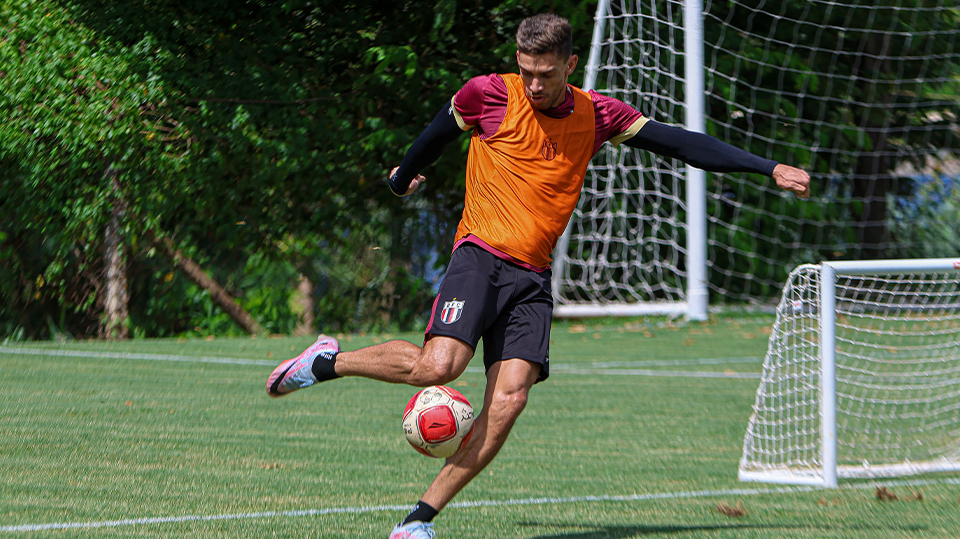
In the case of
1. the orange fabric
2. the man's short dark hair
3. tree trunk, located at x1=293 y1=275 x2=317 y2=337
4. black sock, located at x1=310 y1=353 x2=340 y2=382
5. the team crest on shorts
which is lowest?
tree trunk, located at x1=293 y1=275 x2=317 y2=337

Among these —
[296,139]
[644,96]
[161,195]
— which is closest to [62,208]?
[161,195]

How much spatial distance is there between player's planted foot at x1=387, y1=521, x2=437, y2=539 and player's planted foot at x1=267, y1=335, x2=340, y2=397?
2.66ft

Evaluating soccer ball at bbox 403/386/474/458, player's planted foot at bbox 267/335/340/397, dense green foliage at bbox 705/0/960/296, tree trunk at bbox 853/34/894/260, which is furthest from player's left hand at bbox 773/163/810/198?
tree trunk at bbox 853/34/894/260

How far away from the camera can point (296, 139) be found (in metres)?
14.9

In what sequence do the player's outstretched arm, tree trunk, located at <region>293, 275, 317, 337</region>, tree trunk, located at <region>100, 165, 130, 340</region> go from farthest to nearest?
1. tree trunk, located at <region>293, 275, 317, 337</region>
2. tree trunk, located at <region>100, 165, 130, 340</region>
3. the player's outstretched arm

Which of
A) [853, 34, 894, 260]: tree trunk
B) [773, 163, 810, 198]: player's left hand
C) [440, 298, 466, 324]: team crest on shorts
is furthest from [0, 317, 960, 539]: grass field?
[853, 34, 894, 260]: tree trunk

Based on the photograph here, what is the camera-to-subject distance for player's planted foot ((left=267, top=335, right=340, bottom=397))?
456 centimetres

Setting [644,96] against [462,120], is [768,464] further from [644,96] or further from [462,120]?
[644,96]

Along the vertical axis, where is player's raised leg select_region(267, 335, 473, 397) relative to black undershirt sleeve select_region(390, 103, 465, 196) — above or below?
below

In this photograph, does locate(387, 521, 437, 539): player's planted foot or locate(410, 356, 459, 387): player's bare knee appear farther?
locate(410, 356, 459, 387): player's bare knee

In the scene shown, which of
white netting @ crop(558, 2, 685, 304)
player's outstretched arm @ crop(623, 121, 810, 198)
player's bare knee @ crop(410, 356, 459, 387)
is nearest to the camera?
player's bare knee @ crop(410, 356, 459, 387)

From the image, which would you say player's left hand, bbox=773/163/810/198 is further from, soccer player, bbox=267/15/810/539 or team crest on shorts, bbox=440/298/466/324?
team crest on shorts, bbox=440/298/466/324

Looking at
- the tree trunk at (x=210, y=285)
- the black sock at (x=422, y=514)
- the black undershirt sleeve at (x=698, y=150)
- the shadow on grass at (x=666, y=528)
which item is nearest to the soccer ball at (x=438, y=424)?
the black sock at (x=422, y=514)

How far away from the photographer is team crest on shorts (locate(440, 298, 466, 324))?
13.5 ft
